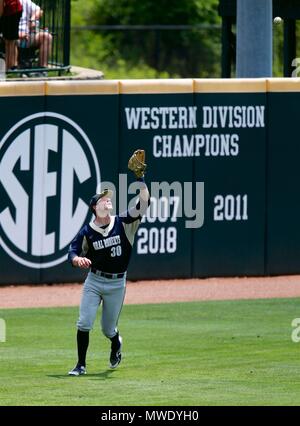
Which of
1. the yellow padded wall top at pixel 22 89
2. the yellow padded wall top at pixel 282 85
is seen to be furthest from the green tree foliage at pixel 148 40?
the yellow padded wall top at pixel 22 89

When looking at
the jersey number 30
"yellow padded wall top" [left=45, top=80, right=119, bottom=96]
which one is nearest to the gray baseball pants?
the jersey number 30

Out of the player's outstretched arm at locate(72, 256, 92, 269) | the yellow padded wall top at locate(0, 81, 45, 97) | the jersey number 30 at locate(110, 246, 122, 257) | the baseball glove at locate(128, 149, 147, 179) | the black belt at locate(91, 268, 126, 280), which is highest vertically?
the yellow padded wall top at locate(0, 81, 45, 97)

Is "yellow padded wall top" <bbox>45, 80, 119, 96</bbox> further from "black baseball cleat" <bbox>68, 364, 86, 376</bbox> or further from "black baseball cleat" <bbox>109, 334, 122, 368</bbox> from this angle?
"black baseball cleat" <bbox>68, 364, 86, 376</bbox>

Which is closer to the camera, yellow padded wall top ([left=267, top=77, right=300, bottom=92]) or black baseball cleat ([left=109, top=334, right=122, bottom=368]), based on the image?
black baseball cleat ([left=109, top=334, right=122, bottom=368])

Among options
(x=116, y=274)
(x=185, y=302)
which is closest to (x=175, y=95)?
(x=185, y=302)

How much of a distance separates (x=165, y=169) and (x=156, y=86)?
1.04 m

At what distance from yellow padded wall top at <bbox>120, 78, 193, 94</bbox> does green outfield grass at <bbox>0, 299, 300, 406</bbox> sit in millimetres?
2873

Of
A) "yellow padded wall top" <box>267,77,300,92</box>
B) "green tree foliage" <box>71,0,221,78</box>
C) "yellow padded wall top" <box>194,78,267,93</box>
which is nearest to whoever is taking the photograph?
"yellow padded wall top" <box>194,78,267,93</box>

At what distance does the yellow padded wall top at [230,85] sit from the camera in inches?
679

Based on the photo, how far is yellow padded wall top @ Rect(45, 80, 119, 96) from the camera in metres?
16.7

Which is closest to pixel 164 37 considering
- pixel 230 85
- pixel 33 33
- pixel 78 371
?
pixel 33 33

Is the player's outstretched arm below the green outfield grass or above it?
above

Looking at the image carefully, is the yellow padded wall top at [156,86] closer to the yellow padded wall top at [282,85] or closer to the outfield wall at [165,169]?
the outfield wall at [165,169]

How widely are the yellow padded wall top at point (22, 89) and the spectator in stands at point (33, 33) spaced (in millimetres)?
3072
